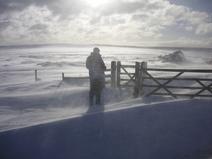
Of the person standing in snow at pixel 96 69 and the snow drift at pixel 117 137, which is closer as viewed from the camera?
the snow drift at pixel 117 137

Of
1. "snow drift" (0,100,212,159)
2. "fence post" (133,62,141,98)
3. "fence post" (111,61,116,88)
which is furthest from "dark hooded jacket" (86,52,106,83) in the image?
"fence post" (111,61,116,88)

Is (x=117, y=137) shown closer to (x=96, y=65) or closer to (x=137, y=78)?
(x=96, y=65)

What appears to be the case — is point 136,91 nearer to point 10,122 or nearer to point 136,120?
point 136,120

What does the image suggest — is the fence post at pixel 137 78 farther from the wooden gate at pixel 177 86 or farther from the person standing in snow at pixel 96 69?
the person standing in snow at pixel 96 69

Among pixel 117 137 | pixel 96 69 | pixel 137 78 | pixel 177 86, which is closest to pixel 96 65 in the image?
pixel 96 69

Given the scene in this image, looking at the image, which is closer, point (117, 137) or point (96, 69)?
point (117, 137)

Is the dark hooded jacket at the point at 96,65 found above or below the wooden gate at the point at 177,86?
above

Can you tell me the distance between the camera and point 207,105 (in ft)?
25.9

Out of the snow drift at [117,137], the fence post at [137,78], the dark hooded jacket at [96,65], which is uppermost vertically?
the dark hooded jacket at [96,65]

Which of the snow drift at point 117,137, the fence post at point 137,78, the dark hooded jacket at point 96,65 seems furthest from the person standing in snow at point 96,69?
the snow drift at point 117,137

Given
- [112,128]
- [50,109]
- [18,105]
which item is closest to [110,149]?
[112,128]

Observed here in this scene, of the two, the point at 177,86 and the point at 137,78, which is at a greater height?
the point at 137,78

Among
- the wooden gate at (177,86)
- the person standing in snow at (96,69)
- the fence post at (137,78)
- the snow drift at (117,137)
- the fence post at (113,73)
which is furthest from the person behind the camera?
the fence post at (113,73)

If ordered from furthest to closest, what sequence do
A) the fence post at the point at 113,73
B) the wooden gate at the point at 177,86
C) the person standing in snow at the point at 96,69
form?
the fence post at the point at 113,73, the wooden gate at the point at 177,86, the person standing in snow at the point at 96,69
